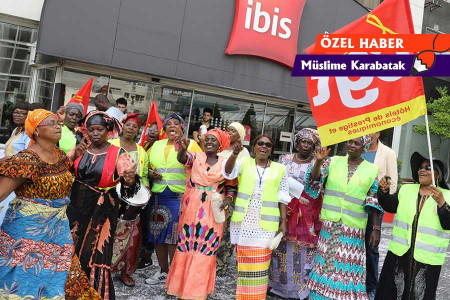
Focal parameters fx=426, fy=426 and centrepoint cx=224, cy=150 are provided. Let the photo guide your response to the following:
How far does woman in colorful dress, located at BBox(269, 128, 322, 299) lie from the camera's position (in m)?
4.94

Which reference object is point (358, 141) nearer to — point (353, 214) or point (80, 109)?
point (353, 214)

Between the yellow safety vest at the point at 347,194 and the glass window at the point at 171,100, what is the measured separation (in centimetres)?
723

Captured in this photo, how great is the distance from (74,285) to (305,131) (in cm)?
302

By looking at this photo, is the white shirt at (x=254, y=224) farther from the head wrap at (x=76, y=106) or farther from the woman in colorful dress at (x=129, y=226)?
the head wrap at (x=76, y=106)

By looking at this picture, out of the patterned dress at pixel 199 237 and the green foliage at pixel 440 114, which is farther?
the green foliage at pixel 440 114

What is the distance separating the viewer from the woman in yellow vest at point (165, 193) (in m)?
4.93

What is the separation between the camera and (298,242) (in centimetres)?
496

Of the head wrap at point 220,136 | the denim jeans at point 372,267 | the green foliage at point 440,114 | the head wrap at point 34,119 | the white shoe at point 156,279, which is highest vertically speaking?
the green foliage at point 440,114

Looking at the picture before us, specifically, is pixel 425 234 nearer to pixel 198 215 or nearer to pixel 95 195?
pixel 198 215

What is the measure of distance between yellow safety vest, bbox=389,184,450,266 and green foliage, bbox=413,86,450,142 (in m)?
12.8

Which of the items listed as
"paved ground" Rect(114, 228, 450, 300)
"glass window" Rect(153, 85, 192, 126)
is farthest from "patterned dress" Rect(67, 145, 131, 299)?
"glass window" Rect(153, 85, 192, 126)

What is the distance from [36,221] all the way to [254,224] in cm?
201

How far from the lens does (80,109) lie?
211 inches

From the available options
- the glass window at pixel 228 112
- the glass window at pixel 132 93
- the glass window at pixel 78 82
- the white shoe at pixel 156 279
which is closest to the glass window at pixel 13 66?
the glass window at pixel 78 82
